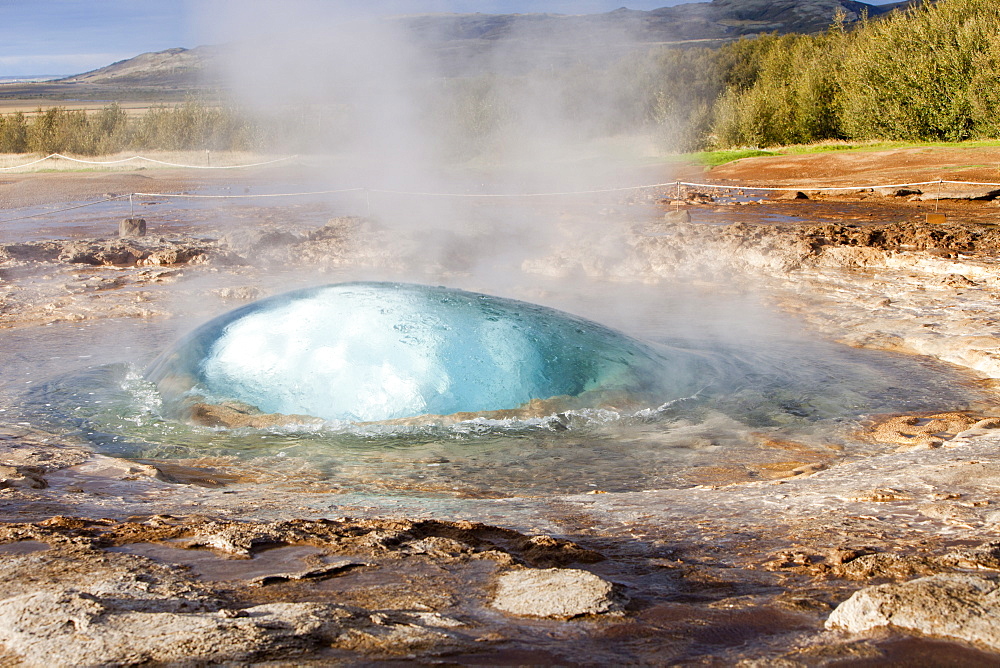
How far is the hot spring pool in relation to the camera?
3568 millimetres

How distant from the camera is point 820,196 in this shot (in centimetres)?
1565

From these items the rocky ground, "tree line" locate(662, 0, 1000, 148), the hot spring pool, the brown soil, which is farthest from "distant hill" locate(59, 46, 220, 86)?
the rocky ground

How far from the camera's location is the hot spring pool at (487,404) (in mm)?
3568

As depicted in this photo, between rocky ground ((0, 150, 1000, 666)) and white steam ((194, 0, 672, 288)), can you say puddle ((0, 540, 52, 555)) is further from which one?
white steam ((194, 0, 672, 288))

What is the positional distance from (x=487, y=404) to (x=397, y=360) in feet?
1.46

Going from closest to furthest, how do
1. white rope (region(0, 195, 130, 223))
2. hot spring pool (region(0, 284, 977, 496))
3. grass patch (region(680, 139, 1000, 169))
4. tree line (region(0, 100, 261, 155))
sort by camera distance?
hot spring pool (region(0, 284, 977, 496))
white rope (region(0, 195, 130, 223))
grass patch (region(680, 139, 1000, 169))
tree line (region(0, 100, 261, 155))

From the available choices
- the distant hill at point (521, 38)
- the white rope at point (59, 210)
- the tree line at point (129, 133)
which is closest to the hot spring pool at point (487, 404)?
the distant hill at point (521, 38)

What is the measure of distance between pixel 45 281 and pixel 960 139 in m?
19.0

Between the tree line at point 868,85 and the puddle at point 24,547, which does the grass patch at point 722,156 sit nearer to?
the tree line at point 868,85

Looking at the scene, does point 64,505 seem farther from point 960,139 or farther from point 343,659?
point 960,139

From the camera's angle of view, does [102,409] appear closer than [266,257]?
Yes

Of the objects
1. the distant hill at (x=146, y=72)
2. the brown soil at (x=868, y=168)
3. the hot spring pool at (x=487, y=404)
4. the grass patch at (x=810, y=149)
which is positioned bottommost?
the hot spring pool at (x=487, y=404)

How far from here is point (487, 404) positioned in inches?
158

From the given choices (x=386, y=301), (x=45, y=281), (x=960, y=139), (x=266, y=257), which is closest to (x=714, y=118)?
(x=960, y=139)
